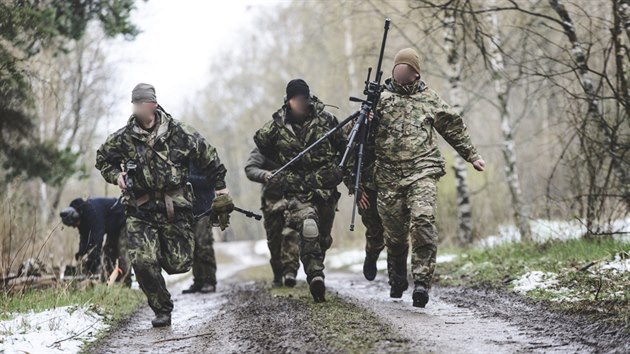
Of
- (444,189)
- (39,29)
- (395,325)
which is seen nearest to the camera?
(395,325)

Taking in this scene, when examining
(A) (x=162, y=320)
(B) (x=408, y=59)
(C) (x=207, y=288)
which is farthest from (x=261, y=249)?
(B) (x=408, y=59)

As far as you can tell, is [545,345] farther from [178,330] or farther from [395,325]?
[178,330]

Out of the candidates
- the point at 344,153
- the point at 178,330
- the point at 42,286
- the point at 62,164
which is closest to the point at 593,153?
the point at 344,153

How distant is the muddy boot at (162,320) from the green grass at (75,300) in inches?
20.1

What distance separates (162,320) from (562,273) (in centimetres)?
394

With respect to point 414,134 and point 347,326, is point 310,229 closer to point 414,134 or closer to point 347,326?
point 414,134

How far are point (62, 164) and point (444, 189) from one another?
32.7ft

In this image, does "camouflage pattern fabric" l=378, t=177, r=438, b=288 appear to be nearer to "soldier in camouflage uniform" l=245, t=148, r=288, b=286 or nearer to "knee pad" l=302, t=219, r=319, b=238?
"knee pad" l=302, t=219, r=319, b=238

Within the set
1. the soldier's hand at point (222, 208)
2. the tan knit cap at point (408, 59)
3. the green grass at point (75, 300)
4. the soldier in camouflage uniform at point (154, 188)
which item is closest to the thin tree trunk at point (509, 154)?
the tan knit cap at point (408, 59)

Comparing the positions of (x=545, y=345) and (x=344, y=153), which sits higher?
(x=344, y=153)

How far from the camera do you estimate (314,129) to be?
24.8 feet

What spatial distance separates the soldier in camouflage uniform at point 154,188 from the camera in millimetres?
6477

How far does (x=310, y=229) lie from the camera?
7023 mm

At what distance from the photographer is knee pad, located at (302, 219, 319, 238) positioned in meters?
7.01
